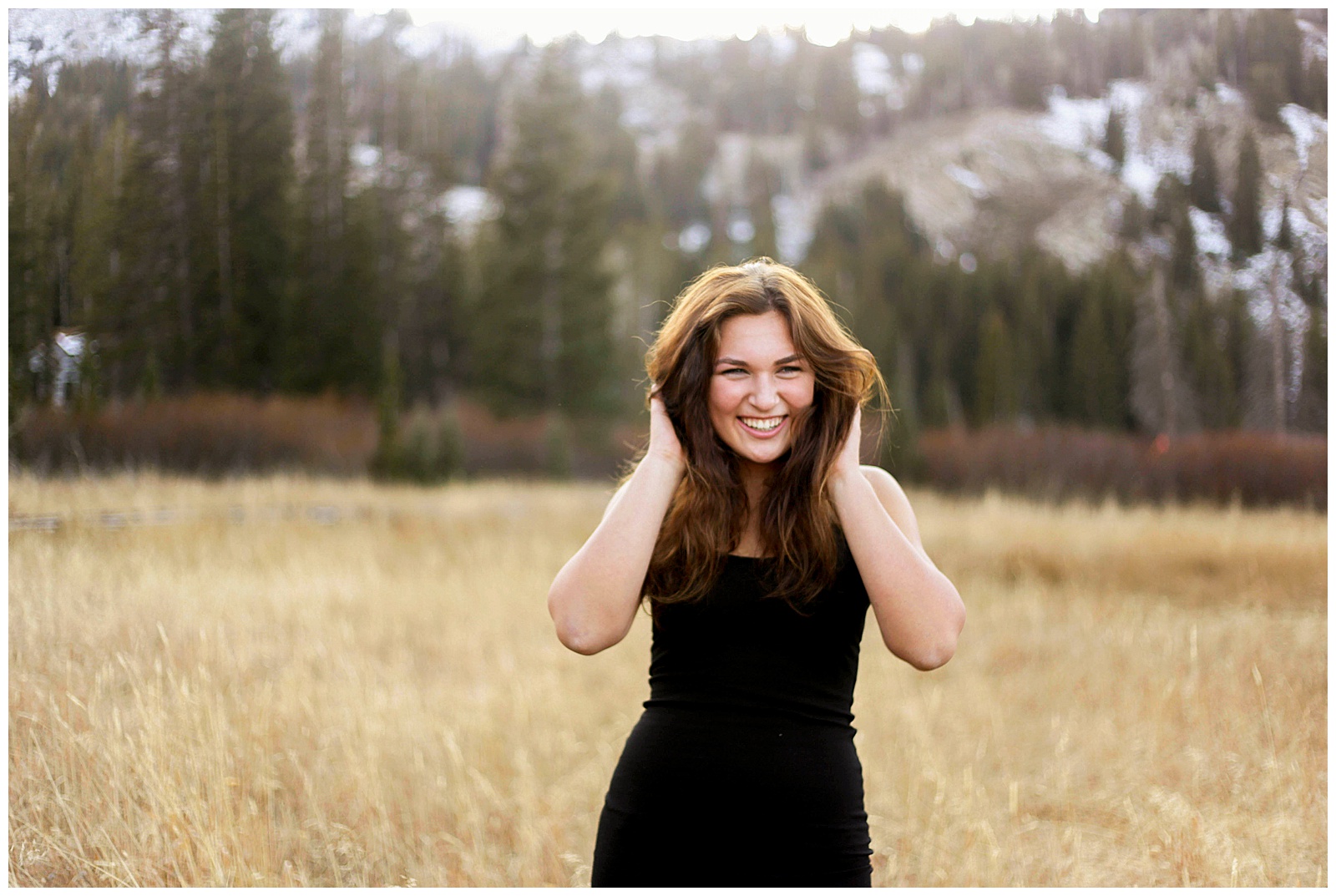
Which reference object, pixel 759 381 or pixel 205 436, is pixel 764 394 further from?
pixel 205 436

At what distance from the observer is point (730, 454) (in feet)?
6.14

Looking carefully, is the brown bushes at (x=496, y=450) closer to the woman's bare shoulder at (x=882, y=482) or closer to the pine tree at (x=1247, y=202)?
the pine tree at (x=1247, y=202)

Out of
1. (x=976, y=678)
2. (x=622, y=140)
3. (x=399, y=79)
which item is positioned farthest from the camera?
(x=622, y=140)

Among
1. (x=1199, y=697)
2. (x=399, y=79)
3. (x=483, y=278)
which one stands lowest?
(x=1199, y=697)

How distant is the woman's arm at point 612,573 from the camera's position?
159 cm

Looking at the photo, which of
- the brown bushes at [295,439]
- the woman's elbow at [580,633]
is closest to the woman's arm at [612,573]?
the woman's elbow at [580,633]

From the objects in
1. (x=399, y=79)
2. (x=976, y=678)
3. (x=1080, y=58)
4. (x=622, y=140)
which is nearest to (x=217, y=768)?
(x=976, y=678)

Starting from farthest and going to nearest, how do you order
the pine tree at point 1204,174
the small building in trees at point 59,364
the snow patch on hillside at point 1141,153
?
the snow patch on hillside at point 1141,153, the pine tree at point 1204,174, the small building in trees at point 59,364

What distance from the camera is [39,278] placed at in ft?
11.9

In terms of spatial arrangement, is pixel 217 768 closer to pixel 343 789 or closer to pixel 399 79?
pixel 343 789

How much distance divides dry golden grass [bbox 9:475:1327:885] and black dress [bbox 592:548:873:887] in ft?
6.76

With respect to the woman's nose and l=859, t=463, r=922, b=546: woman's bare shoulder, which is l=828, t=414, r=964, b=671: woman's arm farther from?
the woman's nose

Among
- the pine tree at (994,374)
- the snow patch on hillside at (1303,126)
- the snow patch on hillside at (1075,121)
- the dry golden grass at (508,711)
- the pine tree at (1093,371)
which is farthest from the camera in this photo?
the pine tree at (994,374)

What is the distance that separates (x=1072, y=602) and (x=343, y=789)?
212 inches
